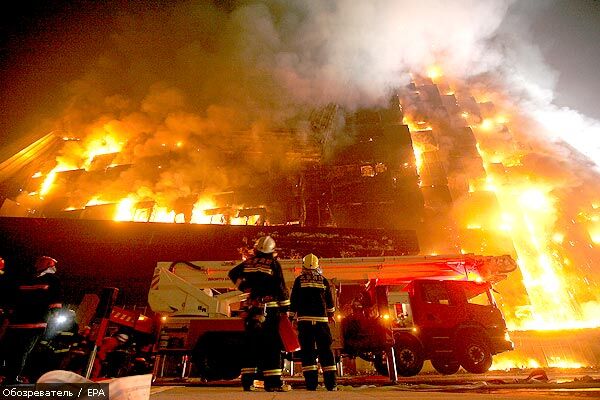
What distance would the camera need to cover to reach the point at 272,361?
3465mm

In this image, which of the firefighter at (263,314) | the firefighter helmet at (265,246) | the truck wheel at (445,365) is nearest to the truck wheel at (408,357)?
the truck wheel at (445,365)

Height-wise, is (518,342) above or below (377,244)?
below

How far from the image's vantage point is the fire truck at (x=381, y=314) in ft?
18.6

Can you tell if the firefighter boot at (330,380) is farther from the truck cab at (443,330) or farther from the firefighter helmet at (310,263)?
the truck cab at (443,330)

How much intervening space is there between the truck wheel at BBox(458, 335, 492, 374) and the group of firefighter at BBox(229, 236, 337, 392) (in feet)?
14.8

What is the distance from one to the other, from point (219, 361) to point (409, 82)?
26398 mm

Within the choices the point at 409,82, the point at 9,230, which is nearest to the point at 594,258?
the point at 409,82

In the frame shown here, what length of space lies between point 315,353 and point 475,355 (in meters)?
4.98

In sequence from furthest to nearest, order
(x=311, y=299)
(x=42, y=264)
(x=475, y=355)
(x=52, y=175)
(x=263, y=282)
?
(x=52, y=175), (x=475, y=355), (x=42, y=264), (x=311, y=299), (x=263, y=282)

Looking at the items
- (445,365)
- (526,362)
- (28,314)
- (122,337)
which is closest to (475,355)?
(445,365)

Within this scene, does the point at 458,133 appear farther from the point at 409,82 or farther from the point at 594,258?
the point at 594,258

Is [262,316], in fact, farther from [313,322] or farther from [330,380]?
[330,380]

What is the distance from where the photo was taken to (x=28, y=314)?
4.05 meters

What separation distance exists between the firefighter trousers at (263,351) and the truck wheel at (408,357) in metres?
4.00
